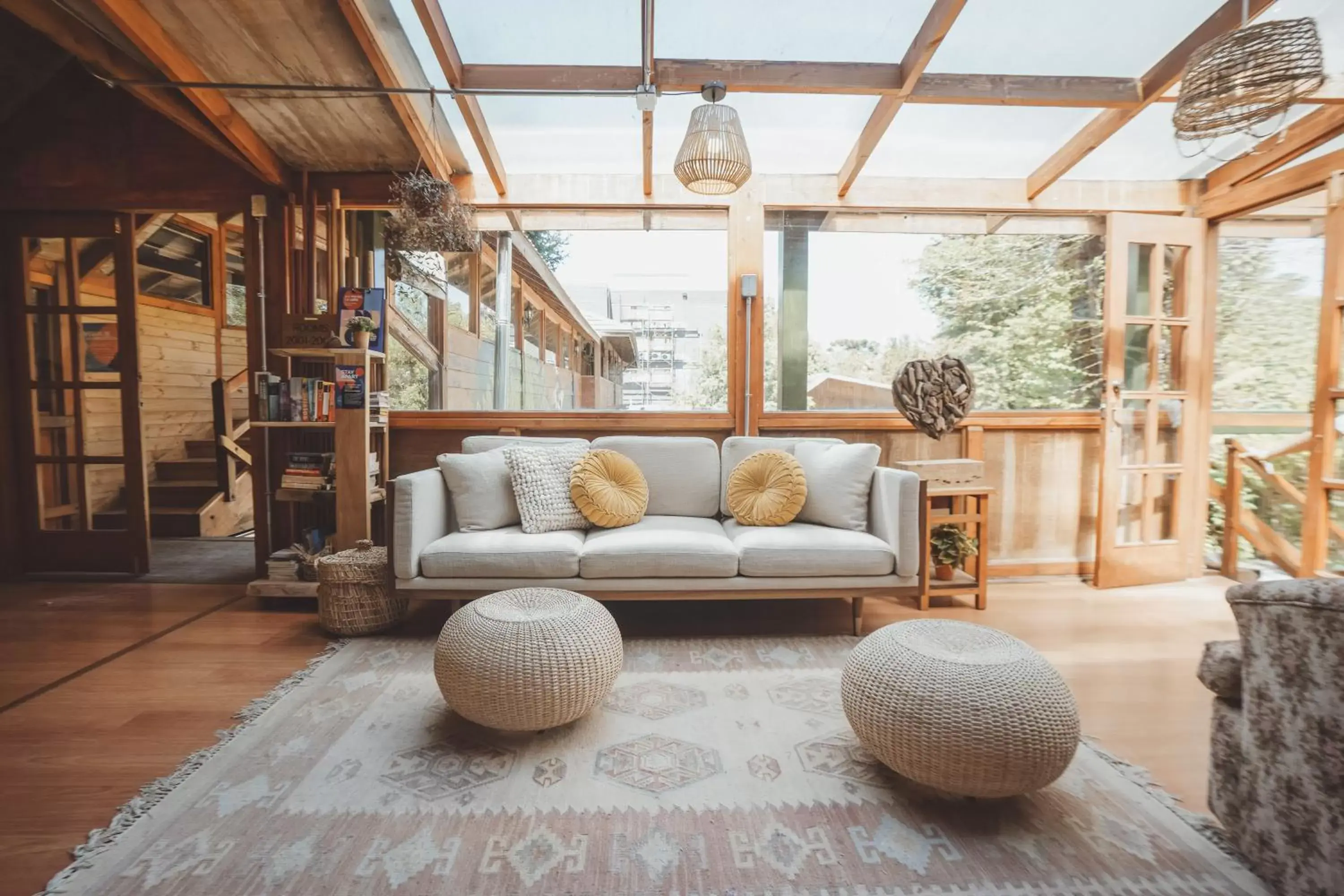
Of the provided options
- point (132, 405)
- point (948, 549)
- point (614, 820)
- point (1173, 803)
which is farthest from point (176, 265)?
point (1173, 803)

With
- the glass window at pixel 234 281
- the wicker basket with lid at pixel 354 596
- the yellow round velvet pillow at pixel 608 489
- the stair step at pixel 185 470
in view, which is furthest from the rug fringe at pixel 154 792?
the glass window at pixel 234 281

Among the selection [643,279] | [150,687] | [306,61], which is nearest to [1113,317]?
[643,279]

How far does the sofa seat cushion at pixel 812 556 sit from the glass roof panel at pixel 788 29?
6.91ft

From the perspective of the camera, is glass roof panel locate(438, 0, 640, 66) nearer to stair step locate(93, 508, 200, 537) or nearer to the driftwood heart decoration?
the driftwood heart decoration

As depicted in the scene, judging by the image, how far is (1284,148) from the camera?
3.06 metres

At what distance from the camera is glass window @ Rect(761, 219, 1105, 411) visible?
372 cm

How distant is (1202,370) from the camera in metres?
3.58

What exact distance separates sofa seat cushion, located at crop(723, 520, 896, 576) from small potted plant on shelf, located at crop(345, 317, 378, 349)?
210 cm

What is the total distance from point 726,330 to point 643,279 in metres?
0.60

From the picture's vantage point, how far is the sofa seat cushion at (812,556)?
264cm

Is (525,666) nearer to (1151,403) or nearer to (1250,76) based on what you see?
(1250,76)

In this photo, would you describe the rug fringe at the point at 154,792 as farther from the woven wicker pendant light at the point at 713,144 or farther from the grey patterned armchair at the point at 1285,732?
the woven wicker pendant light at the point at 713,144

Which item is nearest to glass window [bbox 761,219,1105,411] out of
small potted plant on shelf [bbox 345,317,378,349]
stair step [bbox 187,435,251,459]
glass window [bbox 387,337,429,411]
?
glass window [bbox 387,337,429,411]

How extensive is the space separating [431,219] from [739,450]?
1925 millimetres
